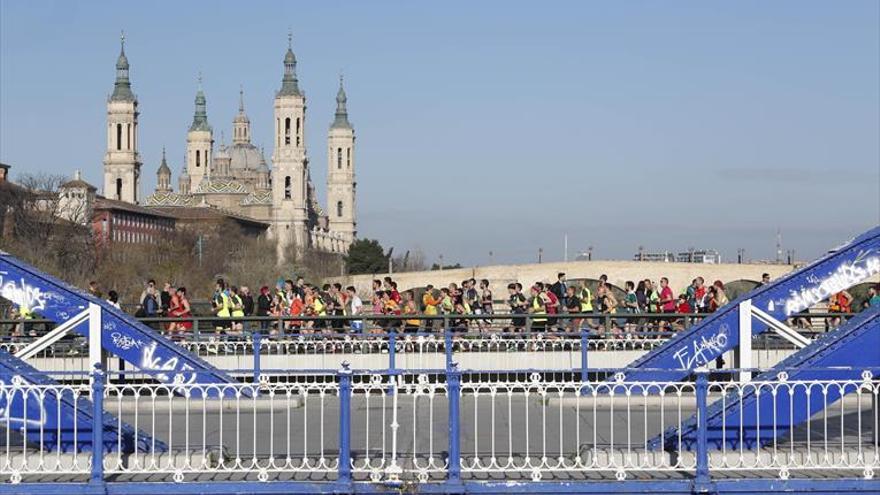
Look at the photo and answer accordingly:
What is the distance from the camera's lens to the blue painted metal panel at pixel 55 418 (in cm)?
1152

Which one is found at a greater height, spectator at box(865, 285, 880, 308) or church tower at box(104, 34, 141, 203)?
church tower at box(104, 34, 141, 203)

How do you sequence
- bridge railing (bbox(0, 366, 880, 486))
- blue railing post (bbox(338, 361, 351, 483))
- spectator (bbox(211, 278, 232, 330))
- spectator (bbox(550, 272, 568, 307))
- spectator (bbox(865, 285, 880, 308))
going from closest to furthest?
blue railing post (bbox(338, 361, 351, 483))
bridge railing (bbox(0, 366, 880, 486))
spectator (bbox(865, 285, 880, 308))
spectator (bbox(211, 278, 232, 330))
spectator (bbox(550, 272, 568, 307))

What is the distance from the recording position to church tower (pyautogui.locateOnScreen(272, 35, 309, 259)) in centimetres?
18612

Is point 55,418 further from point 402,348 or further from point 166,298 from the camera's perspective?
point 166,298

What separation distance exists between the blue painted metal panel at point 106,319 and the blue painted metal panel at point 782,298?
4476mm

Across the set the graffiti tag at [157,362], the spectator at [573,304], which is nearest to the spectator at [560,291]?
the spectator at [573,304]

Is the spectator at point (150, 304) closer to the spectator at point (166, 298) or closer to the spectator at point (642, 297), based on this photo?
the spectator at point (166, 298)

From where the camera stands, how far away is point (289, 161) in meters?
187

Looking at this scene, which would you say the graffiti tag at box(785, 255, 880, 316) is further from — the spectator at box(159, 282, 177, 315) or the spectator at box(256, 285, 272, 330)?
the spectator at box(256, 285, 272, 330)

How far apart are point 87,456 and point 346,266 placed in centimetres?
12747

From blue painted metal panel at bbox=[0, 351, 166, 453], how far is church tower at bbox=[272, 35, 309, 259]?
174021mm

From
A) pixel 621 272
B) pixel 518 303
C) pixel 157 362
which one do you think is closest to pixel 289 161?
pixel 621 272

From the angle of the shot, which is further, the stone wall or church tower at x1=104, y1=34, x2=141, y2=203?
church tower at x1=104, y1=34, x2=141, y2=203

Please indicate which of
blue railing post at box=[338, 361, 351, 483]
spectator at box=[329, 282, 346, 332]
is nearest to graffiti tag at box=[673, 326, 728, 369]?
blue railing post at box=[338, 361, 351, 483]
